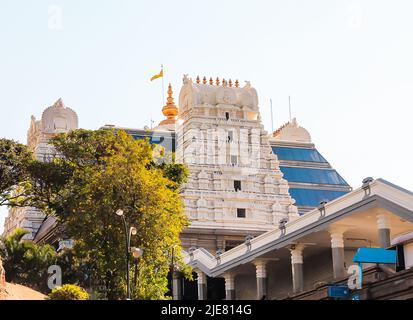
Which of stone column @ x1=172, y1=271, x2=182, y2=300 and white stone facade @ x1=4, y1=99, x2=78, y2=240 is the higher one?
white stone facade @ x1=4, y1=99, x2=78, y2=240

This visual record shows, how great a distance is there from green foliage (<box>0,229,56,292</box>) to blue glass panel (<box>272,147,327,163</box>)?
5899 cm

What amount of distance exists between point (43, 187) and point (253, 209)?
37660 millimetres

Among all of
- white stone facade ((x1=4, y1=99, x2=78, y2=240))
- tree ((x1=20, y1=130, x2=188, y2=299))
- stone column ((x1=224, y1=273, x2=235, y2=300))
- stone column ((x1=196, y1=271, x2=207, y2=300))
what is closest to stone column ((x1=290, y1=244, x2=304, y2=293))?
tree ((x1=20, y1=130, x2=188, y2=299))

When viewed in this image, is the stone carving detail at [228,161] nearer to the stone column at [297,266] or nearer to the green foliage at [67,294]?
the stone column at [297,266]

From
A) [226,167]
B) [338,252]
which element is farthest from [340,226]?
[226,167]

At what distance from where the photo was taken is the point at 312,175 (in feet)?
411

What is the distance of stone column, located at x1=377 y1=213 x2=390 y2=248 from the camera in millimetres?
52094

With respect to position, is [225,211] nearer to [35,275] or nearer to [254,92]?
[254,92]

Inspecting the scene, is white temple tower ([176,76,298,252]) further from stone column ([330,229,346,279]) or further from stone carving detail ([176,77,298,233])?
stone column ([330,229,346,279])

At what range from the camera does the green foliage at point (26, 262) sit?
225ft

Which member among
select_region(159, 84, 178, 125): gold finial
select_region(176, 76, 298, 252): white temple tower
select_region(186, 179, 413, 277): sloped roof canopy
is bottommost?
select_region(186, 179, 413, 277): sloped roof canopy

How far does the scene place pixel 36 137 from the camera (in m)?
118

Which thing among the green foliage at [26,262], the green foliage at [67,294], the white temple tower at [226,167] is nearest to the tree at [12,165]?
the green foliage at [26,262]

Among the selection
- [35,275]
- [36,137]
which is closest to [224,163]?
[36,137]
